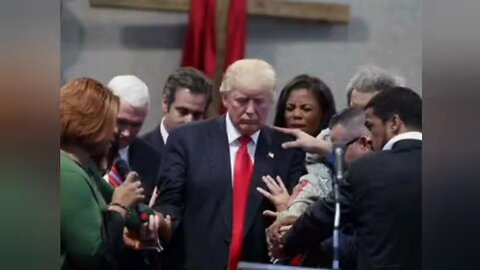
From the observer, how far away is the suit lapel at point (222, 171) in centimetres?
317

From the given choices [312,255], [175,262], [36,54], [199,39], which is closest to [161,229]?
[175,262]

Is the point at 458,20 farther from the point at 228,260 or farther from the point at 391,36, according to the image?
the point at 391,36

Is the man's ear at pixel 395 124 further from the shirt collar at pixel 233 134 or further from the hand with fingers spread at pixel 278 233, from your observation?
the shirt collar at pixel 233 134

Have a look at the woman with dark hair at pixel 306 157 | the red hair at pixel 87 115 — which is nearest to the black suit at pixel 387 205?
the woman with dark hair at pixel 306 157

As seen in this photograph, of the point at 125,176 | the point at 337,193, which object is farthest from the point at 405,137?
the point at 125,176

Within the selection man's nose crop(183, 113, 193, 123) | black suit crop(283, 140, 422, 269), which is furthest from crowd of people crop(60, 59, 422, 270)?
man's nose crop(183, 113, 193, 123)

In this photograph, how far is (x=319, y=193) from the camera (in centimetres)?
307

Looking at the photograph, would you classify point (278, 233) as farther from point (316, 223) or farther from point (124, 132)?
point (124, 132)

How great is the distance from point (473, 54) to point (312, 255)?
0.94 m

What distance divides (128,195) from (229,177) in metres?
0.29

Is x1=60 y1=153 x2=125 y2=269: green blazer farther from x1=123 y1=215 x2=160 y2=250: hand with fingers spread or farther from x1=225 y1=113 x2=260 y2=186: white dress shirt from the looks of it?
x1=225 y1=113 x2=260 y2=186: white dress shirt

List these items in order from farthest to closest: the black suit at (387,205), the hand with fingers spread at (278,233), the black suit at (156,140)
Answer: the black suit at (156,140) < the hand with fingers spread at (278,233) < the black suit at (387,205)

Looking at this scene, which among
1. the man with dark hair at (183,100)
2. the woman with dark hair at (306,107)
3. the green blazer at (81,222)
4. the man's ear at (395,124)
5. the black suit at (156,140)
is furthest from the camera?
the man with dark hair at (183,100)

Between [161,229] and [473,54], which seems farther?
[161,229]
